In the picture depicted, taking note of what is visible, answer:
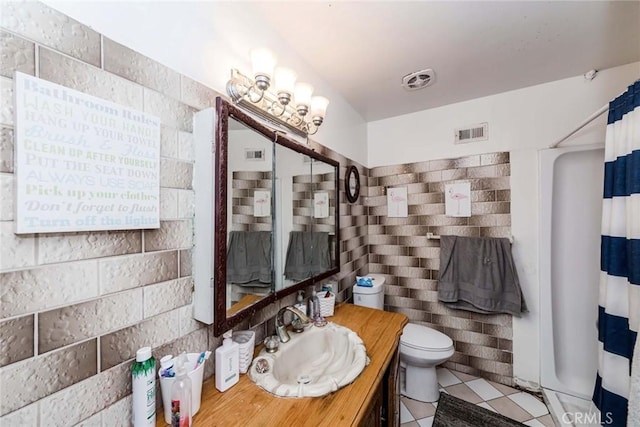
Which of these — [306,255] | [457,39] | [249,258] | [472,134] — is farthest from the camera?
[472,134]

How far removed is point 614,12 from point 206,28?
1831mm

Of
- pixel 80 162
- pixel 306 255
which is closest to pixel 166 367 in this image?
pixel 80 162

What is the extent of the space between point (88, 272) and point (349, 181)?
1691 mm

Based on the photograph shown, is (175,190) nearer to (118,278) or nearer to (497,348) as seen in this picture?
(118,278)

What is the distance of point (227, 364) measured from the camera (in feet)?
2.87

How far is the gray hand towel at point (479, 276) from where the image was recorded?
6.20 feet

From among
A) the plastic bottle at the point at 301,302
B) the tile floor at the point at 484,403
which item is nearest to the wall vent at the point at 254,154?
the plastic bottle at the point at 301,302

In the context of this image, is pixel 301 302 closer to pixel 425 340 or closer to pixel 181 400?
pixel 181 400

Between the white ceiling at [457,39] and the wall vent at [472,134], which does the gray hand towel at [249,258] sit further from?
the wall vent at [472,134]

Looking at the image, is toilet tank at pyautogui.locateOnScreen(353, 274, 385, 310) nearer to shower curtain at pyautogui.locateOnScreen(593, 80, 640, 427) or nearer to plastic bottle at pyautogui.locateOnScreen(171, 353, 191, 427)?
shower curtain at pyautogui.locateOnScreen(593, 80, 640, 427)

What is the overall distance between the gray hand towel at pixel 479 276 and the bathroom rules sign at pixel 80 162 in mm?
2063

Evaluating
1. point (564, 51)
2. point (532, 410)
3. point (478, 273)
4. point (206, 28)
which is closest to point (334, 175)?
point (206, 28)

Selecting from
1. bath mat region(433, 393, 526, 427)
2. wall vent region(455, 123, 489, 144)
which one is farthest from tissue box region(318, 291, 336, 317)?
wall vent region(455, 123, 489, 144)

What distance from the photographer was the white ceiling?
1184 mm
